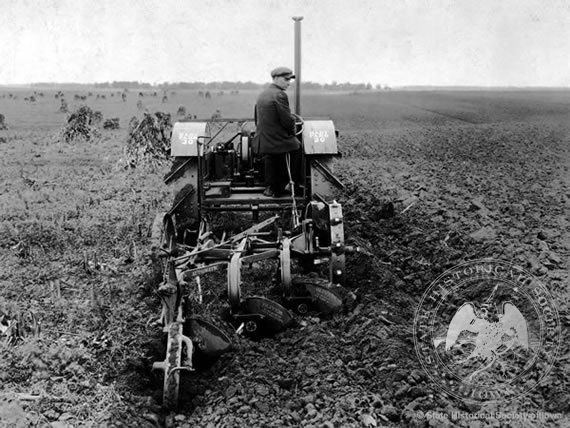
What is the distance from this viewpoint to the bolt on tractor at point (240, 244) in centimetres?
441

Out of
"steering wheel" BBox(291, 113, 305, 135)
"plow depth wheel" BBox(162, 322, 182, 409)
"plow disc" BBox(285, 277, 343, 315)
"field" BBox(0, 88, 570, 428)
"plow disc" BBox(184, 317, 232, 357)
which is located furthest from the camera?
"steering wheel" BBox(291, 113, 305, 135)

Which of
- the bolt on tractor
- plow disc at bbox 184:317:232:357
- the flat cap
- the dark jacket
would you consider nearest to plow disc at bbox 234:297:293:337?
the bolt on tractor

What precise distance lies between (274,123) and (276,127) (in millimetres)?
46

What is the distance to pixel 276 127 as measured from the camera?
6.29 metres

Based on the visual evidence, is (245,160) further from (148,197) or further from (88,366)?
(88,366)

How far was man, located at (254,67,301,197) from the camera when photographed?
6.21 meters

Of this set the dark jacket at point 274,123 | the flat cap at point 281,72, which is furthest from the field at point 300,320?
the flat cap at point 281,72

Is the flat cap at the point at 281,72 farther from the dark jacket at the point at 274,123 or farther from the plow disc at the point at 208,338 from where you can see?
the plow disc at the point at 208,338

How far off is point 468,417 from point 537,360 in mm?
850

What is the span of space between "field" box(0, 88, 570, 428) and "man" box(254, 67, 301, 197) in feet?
4.38

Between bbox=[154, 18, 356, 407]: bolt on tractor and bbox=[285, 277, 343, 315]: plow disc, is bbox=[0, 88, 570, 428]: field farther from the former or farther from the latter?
bbox=[154, 18, 356, 407]: bolt on tractor

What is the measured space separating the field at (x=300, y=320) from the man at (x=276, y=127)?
1.33m

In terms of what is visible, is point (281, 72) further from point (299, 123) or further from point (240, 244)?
point (240, 244)

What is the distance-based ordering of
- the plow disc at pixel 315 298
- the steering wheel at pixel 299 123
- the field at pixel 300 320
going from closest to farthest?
1. the field at pixel 300 320
2. the plow disc at pixel 315 298
3. the steering wheel at pixel 299 123
